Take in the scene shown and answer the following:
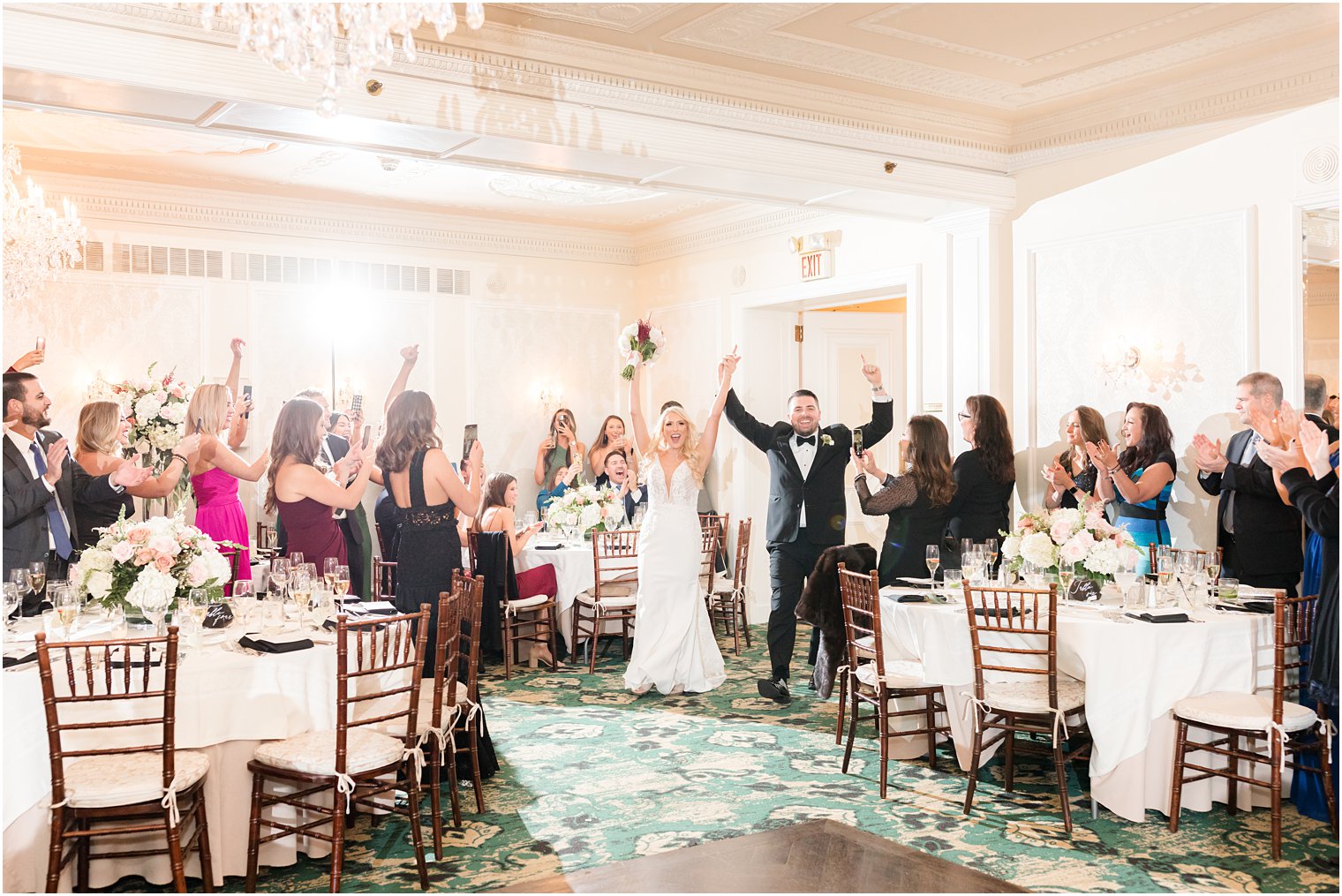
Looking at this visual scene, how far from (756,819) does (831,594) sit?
1.61 meters

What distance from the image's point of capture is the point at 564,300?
1166 centimetres

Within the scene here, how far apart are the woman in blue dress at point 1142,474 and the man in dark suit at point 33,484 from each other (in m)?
5.44

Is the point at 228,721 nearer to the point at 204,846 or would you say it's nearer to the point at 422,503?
the point at 204,846

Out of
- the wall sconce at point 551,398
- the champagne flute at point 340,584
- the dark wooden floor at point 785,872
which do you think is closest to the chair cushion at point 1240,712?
the dark wooden floor at point 785,872

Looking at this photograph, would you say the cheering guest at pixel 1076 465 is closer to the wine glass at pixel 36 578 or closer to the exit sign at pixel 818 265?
the exit sign at pixel 818 265

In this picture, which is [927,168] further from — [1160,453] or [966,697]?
[966,697]

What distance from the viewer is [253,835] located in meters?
3.99

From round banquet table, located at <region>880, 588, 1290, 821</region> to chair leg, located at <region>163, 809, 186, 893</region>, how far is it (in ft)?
11.8

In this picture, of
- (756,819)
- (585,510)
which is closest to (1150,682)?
(756,819)

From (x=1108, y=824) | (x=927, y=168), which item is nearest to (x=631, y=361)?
(x=927, y=168)

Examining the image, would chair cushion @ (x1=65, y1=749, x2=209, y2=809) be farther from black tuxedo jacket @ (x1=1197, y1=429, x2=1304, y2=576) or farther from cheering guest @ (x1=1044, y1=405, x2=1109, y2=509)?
cheering guest @ (x1=1044, y1=405, x2=1109, y2=509)

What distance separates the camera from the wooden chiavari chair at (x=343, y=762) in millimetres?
3920

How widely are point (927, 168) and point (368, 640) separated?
492 cm

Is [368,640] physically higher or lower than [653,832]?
higher
